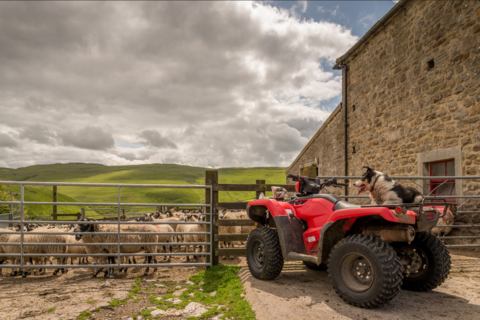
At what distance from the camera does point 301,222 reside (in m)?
4.63

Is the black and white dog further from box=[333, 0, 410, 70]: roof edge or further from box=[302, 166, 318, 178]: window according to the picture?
box=[302, 166, 318, 178]: window

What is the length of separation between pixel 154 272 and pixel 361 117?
9508mm

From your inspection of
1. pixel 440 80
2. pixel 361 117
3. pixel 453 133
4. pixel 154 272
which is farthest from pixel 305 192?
pixel 361 117

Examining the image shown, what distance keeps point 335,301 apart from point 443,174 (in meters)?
6.33

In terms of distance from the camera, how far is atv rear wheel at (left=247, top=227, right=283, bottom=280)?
462 centimetres

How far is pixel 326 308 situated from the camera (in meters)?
3.59

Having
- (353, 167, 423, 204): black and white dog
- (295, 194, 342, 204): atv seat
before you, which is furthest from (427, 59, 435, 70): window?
(295, 194, 342, 204): atv seat

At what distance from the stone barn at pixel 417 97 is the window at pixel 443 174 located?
0.03 m

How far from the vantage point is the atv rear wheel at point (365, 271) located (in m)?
3.25

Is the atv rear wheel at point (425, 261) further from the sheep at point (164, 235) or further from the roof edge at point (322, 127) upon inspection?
the roof edge at point (322, 127)

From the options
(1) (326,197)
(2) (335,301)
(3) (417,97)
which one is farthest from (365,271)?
(3) (417,97)

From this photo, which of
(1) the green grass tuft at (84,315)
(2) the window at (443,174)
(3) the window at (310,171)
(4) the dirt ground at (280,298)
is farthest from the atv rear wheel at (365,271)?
(3) the window at (310,171)

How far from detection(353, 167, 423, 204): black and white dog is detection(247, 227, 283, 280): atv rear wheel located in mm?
1663

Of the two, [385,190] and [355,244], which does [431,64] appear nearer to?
[385,190]
